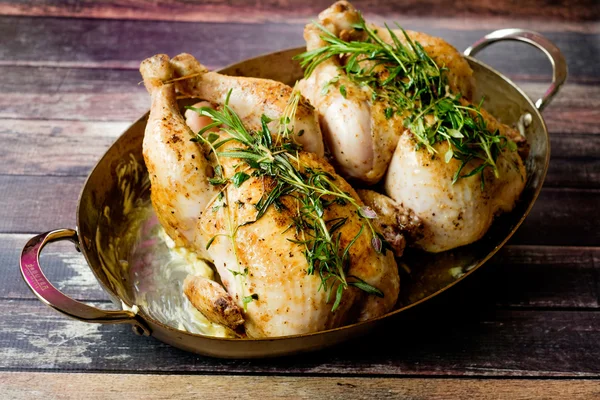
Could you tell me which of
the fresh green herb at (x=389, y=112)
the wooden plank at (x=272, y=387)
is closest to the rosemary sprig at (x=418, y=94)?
the fresh green herb at (x=389, y=112)

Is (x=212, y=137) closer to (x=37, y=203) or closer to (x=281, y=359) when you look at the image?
(x=281, y=359)

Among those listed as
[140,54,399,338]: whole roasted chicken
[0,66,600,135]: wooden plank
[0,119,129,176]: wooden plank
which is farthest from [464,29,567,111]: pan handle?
[0,119,129,176]: wooden plank

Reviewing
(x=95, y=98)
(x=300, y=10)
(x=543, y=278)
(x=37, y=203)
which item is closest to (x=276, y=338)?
(x=543, y=278)

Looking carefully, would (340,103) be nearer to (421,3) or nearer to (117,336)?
(117,336)

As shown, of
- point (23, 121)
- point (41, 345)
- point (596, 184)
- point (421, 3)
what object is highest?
point (421, 3)

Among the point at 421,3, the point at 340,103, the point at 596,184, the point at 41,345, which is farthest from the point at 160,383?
the point at 421,3

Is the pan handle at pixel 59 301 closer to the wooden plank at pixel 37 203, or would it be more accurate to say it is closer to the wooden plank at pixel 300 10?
the wooden plank at pixel 37 203
